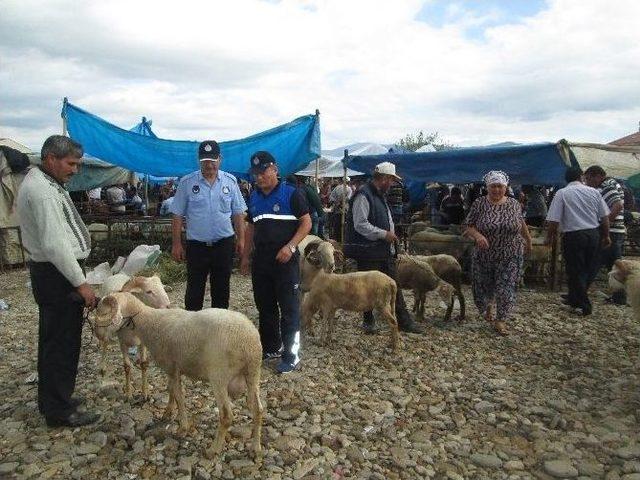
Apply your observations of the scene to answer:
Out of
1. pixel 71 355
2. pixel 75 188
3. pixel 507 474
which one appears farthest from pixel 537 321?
pixel 75 188

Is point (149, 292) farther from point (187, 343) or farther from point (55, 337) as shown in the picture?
point (187, 343)

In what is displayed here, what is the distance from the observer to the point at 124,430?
395 cm

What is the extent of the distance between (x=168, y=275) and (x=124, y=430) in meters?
6.45

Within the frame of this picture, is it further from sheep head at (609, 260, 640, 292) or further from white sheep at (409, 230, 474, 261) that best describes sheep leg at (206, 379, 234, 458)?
white sheep at (409, 230, 474, 261)

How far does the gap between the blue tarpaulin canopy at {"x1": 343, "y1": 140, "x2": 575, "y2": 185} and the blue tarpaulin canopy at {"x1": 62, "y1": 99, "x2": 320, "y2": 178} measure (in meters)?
1.13

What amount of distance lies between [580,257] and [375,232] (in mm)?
3724

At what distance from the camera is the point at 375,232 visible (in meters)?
6.03

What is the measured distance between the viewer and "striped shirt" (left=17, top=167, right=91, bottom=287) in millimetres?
3508

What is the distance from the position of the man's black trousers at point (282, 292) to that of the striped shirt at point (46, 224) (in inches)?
74.3

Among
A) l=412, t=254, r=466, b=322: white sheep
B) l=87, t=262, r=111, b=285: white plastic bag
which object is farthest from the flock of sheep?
l=412, t=254, r=466, b=322: white sheep

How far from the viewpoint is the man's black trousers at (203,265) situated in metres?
5.29

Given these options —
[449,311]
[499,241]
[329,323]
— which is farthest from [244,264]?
[449,311]

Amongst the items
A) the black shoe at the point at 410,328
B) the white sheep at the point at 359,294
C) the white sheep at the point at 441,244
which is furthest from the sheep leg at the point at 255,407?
the white sheep at the point at 441,244

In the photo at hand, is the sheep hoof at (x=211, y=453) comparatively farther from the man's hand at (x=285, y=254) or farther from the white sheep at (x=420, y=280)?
the white sheep at (x=420, y=280)
